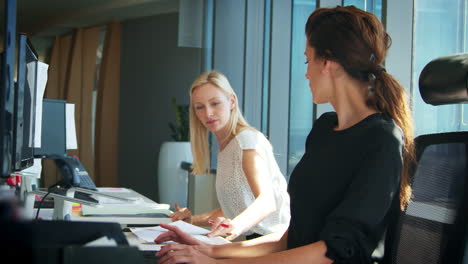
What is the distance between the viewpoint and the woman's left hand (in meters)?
1.28

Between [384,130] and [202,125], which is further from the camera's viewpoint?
[202,125]

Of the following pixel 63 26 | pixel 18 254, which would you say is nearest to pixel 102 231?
pixel 18 254

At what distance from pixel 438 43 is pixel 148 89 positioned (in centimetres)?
668

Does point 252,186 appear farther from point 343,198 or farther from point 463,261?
point 463,261

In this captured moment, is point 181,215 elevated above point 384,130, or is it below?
below

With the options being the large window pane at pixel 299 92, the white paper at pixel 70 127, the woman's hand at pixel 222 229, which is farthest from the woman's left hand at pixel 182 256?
the large window pane at pixel 299 92

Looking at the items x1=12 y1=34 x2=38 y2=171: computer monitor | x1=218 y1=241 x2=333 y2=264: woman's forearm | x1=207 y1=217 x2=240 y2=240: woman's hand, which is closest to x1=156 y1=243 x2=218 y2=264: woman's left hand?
x1=218 y1=241 x2=333 y2=264: woman's forearm

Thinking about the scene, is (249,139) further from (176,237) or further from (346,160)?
(346,160)

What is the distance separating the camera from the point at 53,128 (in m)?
2.58

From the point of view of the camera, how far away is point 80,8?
8836mm

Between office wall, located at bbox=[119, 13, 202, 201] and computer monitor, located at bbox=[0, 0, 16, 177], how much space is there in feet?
22.6

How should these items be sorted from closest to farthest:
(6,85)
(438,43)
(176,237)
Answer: (6,85) < (176,237) < (438,43)

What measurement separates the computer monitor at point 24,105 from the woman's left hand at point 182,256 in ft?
1.37

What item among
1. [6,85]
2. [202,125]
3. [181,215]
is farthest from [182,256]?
[202,125]
